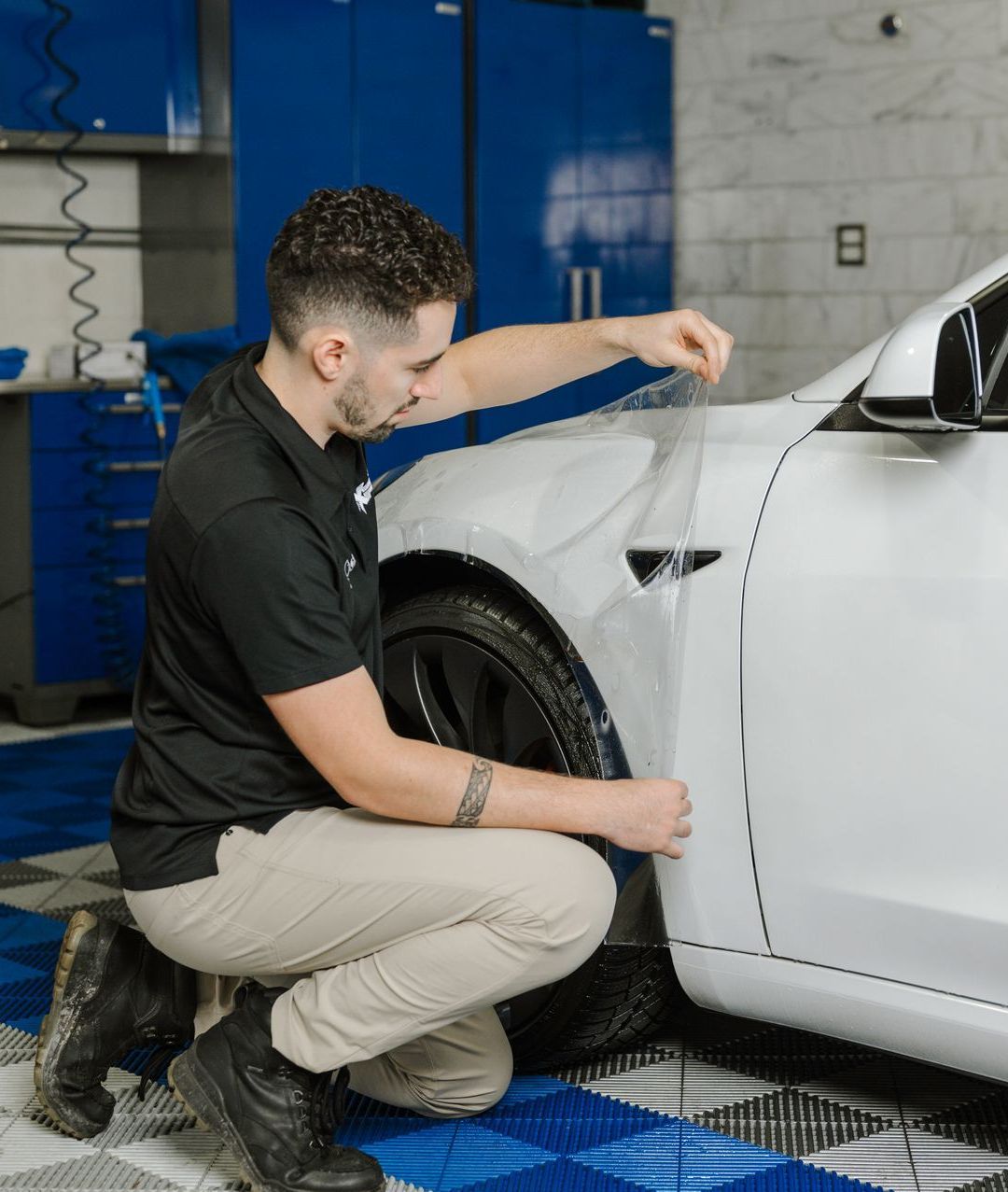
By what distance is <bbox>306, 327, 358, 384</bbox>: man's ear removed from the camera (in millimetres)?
1941

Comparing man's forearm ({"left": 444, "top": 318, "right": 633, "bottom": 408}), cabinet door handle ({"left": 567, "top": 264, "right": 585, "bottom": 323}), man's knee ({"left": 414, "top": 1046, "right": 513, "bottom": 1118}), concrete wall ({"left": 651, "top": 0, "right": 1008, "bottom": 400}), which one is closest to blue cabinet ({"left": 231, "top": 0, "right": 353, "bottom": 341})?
cabinet door handle ({"left": 567, "top": 264, "right": 585, "bottom": 323})

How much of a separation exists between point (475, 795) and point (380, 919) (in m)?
0.19

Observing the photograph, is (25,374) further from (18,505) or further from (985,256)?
(985,256)

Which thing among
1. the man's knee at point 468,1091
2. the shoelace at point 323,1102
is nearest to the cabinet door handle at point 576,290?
the man's knee at point 468,1091

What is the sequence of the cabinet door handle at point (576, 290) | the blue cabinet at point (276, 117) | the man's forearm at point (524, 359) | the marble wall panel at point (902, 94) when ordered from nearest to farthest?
the man's forearm at point (524, 359)
the blue cabinet at point (276, 117)
the marble wall panel at point (902, 94)
the cabinet door handle at point (576, 290)

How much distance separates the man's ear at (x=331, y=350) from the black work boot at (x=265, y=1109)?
0.78 meters

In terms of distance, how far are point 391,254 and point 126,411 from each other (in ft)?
11.0

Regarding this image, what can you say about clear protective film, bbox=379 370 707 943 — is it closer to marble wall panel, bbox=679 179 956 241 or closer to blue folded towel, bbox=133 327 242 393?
blue folded towel, bbox=133 327 242 393

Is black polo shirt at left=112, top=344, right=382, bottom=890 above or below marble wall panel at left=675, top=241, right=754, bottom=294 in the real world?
below

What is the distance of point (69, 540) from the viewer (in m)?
5.11

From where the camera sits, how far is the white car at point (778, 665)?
6.14 feet

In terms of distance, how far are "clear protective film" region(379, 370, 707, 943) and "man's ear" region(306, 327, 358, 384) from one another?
0.42 meters

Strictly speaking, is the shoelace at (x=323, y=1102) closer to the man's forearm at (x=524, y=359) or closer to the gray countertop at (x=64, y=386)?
the man's forearm at (x=524, y=359)

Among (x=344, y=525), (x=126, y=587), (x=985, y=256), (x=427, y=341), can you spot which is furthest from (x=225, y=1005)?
(x=985, y=256)
